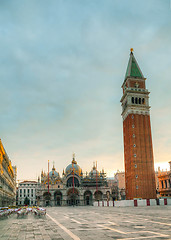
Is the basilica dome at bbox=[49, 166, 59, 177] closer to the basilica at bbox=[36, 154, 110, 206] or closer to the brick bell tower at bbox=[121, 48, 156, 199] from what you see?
the basilica at bbox=[36, 154, 110, 206]

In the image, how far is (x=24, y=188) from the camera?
13725cm

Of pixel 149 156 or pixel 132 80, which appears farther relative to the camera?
pixel 132 80

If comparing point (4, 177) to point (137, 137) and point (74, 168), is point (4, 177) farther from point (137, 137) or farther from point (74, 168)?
point (74, 168)

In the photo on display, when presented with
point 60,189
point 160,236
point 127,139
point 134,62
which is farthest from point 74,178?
point 160,236

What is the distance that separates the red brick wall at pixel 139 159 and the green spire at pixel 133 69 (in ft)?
47.4

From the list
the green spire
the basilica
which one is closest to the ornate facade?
the basilica

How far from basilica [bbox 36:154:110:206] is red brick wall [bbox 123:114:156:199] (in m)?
22.8

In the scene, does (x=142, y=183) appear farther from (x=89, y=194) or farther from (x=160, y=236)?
(x=160, y=236)

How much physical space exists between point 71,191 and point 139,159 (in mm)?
35000

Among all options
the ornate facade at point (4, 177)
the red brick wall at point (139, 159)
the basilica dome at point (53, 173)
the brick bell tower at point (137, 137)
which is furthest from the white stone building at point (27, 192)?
the red brick wall at point (139, 159)

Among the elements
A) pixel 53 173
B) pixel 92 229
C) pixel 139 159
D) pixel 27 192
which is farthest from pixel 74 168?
pixel 92 229

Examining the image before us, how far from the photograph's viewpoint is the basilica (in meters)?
89.1

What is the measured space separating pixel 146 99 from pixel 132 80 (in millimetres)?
7695

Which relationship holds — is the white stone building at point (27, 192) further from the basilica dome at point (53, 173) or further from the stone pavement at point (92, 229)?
the stone pavement at point (92, 229)
